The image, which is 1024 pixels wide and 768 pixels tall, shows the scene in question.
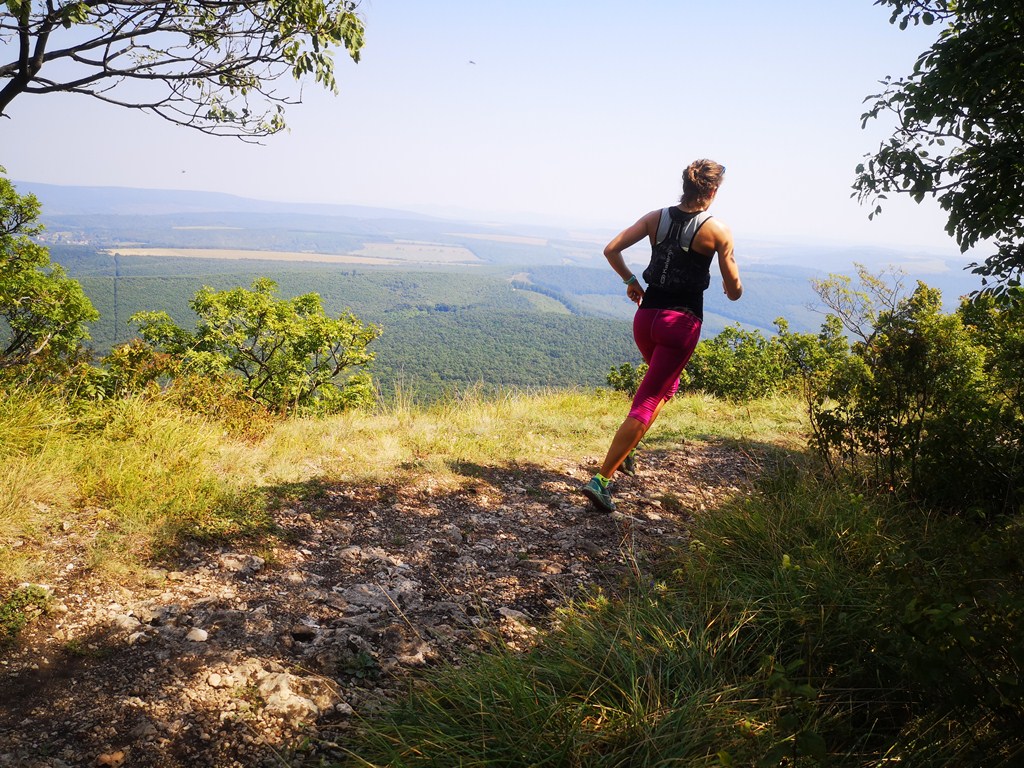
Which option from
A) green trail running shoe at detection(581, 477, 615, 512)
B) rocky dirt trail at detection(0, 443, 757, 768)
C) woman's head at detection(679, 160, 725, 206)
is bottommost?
rocky dirt trail at detection(0, 443, 757, 768)

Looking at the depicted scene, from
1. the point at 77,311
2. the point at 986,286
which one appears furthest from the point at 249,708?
the point at 77,311

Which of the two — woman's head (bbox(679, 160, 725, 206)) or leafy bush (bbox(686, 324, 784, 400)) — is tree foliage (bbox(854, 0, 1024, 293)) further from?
leafy bush (bbox(686, 324, 784, 400))

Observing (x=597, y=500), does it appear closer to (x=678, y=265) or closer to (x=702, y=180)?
(x=678, y=265)

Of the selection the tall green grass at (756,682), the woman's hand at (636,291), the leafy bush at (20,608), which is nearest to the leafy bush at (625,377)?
the woman's hand at (636,291)

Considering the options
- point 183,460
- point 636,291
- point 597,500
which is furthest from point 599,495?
point 183,460

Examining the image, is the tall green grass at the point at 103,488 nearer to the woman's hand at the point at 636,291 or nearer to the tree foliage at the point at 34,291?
the woman's hand at the point at 636,291

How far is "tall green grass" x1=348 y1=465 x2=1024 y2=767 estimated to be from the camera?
1.49 meters

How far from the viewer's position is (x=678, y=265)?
3721 mm

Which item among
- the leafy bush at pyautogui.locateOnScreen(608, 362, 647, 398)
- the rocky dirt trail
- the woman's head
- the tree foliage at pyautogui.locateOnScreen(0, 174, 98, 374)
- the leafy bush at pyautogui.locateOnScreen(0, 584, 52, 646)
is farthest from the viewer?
the leafy bush at pyautogui.locateOnScreen(608, 362, 647, 398)

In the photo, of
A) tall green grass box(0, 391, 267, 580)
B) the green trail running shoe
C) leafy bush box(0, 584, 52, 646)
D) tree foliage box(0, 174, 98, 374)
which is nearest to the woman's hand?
the green trail running shoe

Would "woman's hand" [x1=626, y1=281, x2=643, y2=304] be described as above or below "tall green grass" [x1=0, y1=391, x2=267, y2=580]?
above

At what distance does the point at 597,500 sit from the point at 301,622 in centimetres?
209

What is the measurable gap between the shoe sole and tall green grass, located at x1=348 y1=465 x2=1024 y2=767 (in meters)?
1.25

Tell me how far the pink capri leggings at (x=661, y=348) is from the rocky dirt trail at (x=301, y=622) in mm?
777
